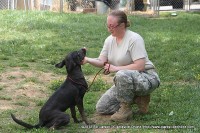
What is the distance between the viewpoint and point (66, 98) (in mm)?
5328

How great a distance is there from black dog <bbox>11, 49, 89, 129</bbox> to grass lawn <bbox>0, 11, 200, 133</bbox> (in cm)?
17

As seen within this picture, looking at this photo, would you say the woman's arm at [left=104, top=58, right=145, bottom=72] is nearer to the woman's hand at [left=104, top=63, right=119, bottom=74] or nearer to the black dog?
the woman's hand at [left=104, top=63, right=119, bottom=74]

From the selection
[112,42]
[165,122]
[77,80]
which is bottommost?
[165,122]

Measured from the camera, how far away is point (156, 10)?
21406 mm

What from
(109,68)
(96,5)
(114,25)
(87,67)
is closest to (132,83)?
(109,68)

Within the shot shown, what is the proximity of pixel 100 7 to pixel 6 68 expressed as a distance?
12682 millimetres

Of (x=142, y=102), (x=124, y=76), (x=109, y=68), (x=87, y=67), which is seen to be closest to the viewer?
(x=124, y=76)

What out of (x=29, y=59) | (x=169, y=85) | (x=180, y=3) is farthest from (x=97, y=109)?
(x=180, y=3)

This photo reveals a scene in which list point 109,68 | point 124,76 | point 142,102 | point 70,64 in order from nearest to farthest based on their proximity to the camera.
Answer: point 70,64 < point 124,76 < point 109,68 < point 142,102

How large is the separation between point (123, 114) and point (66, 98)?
30.0 inches

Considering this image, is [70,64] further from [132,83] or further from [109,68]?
[132,83]

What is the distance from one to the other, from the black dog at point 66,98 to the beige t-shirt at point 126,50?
517 mm

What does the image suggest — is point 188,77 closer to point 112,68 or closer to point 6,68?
point 112,68

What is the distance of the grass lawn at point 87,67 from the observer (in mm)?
5488
